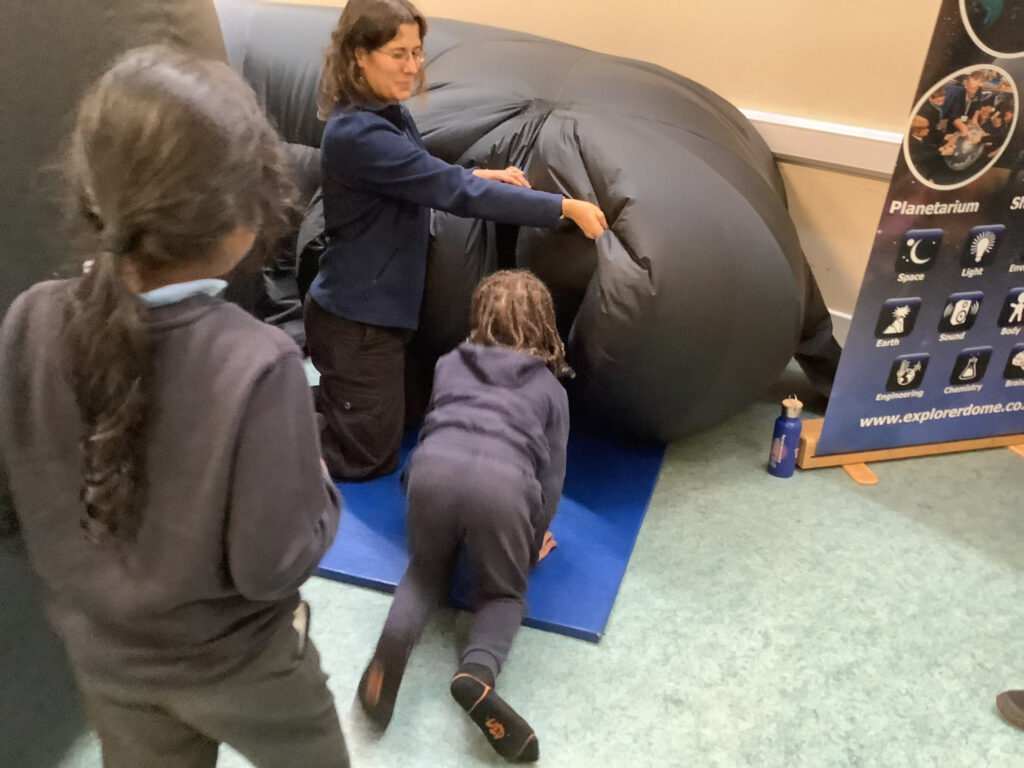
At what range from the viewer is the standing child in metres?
0.64

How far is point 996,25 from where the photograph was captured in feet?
4.92

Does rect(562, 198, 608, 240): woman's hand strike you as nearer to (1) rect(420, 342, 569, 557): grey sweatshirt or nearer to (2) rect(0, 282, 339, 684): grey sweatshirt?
(1) rect(420, 342, 569, 557): grey sweatshirt

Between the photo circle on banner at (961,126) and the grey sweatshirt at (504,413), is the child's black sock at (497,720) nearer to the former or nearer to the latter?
the grey sweatshirt at (504,413)

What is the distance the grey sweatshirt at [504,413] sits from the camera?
1329 millimetres

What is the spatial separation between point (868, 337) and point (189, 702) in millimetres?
1538

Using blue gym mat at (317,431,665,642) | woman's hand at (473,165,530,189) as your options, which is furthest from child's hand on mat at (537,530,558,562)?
woman's hand at (473,165,530,189)

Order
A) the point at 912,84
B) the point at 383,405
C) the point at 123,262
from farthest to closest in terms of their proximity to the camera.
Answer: the point at 912,84 → the point at 383,405 → the point at 123,262

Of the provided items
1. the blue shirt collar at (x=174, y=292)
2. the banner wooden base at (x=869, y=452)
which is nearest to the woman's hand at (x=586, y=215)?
the banner wooden base at (x=869, y=452)

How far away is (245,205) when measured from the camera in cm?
69

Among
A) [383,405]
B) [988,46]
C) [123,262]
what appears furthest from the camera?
[383,405]

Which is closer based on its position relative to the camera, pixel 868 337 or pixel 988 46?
pixel 988 46

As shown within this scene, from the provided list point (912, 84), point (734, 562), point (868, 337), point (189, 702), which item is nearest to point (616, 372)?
point (734, 562)

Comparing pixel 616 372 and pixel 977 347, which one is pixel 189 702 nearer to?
pixel 616 372

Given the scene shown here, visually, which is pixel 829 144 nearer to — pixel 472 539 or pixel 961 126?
pixel 961 126
